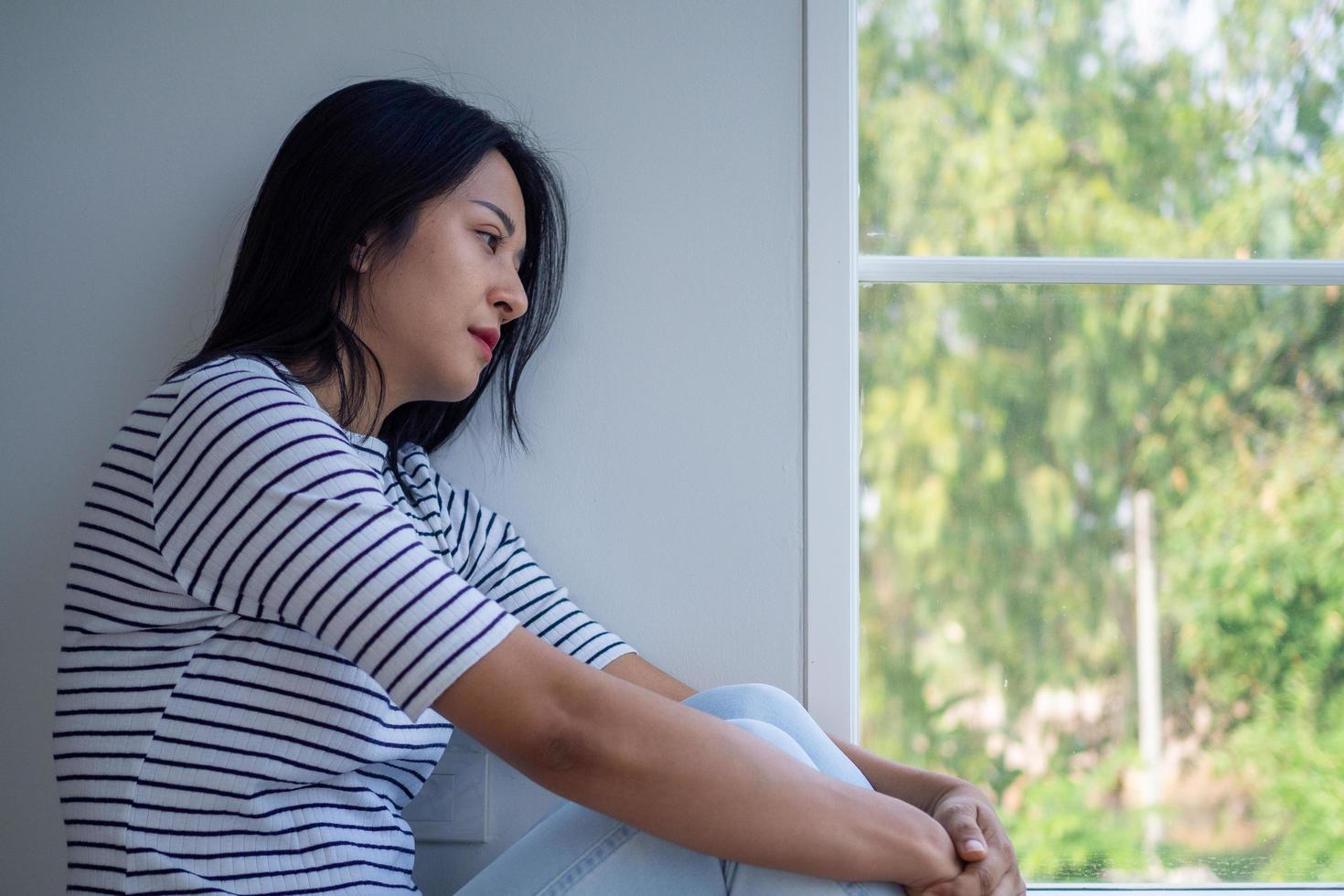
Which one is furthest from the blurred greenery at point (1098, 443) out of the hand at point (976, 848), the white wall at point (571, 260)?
the hand at point (976, 848)

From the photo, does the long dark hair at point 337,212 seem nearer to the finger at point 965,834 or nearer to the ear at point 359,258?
the ear at point 359,258

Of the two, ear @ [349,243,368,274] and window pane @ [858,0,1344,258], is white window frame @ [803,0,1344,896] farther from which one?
ear @ [349,243,368,274]

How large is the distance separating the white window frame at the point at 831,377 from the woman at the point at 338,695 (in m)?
0.26

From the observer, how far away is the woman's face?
109cm

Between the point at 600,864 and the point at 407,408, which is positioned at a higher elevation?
the point at 407,408

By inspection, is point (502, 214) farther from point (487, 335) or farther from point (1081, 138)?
point (1081, 138)

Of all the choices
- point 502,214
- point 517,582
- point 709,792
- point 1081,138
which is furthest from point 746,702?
point 1081,138

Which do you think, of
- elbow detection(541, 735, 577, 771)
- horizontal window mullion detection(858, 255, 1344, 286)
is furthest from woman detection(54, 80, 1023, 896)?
horizontal window mullion detection(858, 255, 1344, 286)

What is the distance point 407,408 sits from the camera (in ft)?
4.25

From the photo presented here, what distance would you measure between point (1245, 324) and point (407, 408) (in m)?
1.13

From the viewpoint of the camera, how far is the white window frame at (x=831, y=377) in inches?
52.8

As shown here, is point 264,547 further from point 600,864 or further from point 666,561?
point 666,561

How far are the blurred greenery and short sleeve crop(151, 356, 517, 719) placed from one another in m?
0.76

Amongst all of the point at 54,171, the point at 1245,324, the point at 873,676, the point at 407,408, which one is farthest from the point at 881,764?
the point at 54,171
